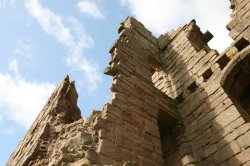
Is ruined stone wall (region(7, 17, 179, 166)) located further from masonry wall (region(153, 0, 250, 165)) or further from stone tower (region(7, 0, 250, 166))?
masonry wall (region(153, 0, 250, 165))

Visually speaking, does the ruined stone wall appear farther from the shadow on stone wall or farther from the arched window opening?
the arched window opening

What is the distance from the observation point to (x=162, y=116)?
675 cm

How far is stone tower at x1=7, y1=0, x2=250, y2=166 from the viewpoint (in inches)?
190

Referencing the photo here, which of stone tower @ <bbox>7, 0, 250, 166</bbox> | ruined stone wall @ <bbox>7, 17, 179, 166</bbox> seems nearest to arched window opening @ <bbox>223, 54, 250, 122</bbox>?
Answer: stone tower @ <bbox>7, 0, 250, 166</bbox>

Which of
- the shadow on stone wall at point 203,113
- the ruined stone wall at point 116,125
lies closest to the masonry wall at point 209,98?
the shadow on stone wall at point 203,113

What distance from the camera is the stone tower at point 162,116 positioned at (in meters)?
4.82

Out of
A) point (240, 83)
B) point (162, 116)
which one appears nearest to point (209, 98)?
point (240, 83)

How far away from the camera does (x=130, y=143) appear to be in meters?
4.96

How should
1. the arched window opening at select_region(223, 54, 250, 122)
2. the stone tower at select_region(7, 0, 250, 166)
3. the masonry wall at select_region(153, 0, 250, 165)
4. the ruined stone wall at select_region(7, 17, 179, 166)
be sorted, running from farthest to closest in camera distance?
1. the arched window opening at select_region(223, 54, 250, 122)
2. the masonry wall at select_region(153, 0, 250, 165)
3. the stone tower at select_region(7, 0, 250, 166)
4. the ruined stone wall at select_region(7, 17, 179, 166)

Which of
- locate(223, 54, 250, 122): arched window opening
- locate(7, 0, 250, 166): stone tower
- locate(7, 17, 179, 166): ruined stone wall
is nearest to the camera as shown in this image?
locate(7, 17, 179, 166): ruined stone wall

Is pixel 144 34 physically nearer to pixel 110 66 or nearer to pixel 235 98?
→ pixel 110 66

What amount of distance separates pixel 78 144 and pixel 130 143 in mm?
911

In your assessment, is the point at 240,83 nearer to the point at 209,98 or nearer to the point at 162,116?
the point at 209,98

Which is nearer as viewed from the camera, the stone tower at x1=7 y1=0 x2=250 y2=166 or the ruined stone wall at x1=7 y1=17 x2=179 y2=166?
the ruined stone wall at x1=7 y1=17 x2=179 y2=166
